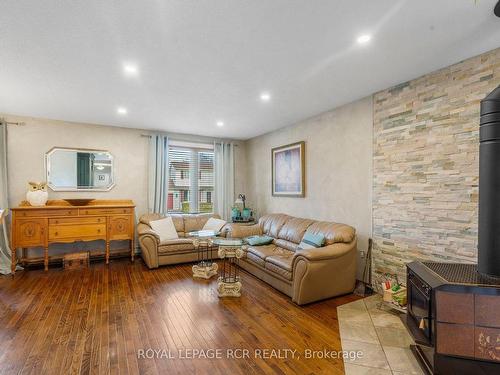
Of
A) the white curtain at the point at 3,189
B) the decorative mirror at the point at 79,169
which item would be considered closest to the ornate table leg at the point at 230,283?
the decorative mirror at the point at 79,169

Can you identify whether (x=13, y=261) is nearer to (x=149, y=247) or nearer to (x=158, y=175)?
(x=149, y=247)

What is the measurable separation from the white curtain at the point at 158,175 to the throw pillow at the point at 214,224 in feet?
3.25

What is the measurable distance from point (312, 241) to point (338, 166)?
125 cm

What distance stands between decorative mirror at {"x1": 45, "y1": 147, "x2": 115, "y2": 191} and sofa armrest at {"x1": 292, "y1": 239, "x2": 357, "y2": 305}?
4.14 metres

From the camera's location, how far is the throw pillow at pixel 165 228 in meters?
4.84

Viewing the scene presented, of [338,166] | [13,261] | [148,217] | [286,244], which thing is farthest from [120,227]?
[338,166]

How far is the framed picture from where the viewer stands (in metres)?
4.68

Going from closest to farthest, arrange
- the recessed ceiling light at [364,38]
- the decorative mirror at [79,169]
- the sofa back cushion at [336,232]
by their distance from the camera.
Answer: the recessed ceiling light at [364,38] < the sofa back cushion at [336,232] < the decorative mirror at [79,169]

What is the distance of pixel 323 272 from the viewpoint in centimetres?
306

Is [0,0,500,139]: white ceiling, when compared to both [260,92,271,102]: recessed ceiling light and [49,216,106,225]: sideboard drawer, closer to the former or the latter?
[260,92,271,102]: recessed ceiling light

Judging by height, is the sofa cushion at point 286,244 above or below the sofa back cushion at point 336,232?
below

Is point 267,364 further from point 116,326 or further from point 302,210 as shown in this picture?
point 302,210

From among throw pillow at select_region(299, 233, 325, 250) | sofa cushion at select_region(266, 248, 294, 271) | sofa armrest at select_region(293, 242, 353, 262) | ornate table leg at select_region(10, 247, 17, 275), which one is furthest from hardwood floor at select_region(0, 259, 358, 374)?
throw pillow at select_region(299, 233, 325, 250)

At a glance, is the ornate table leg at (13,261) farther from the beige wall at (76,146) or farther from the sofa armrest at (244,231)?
the sofa armrest at (244,231)
